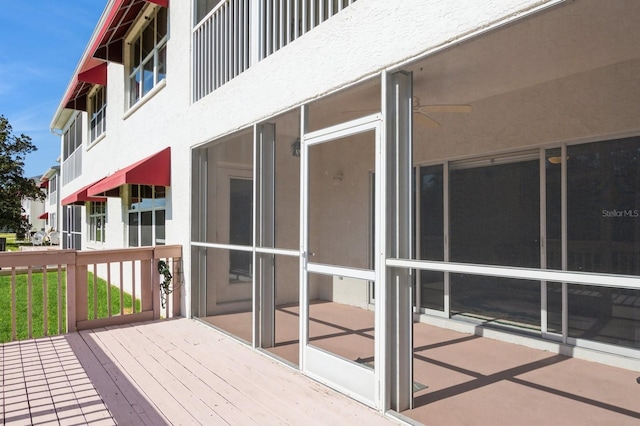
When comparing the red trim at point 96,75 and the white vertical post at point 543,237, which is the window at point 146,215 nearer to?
the red trim at point 96,75

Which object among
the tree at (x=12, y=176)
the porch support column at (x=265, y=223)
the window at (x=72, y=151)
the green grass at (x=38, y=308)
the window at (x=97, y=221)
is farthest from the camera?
the tree at (x=12, y=176)

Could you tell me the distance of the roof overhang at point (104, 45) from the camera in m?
8.38

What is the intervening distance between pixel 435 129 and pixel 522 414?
383cm

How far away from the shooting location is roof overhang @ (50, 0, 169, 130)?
8375mm

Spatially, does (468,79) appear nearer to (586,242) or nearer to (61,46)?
(586,242)

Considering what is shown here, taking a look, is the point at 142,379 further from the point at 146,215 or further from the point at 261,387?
the point at 146,215

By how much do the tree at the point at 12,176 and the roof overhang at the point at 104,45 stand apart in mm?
8962

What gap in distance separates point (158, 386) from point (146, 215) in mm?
5447

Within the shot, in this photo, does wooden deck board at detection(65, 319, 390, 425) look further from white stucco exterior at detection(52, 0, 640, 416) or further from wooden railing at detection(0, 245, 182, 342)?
wooden railing at detection(0, 245, 182, 342)

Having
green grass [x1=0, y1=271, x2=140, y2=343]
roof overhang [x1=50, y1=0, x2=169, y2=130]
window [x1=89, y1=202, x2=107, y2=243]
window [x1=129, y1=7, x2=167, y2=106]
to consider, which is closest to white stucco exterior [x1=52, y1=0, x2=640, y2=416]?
window [x1=129, y1=7, x2=167, y2=106]

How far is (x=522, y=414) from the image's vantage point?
3156 mm

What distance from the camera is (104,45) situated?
9.70 metres

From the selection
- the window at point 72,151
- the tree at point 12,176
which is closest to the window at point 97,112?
the window at point 72,151

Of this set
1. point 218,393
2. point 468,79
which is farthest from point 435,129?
point 218,393
